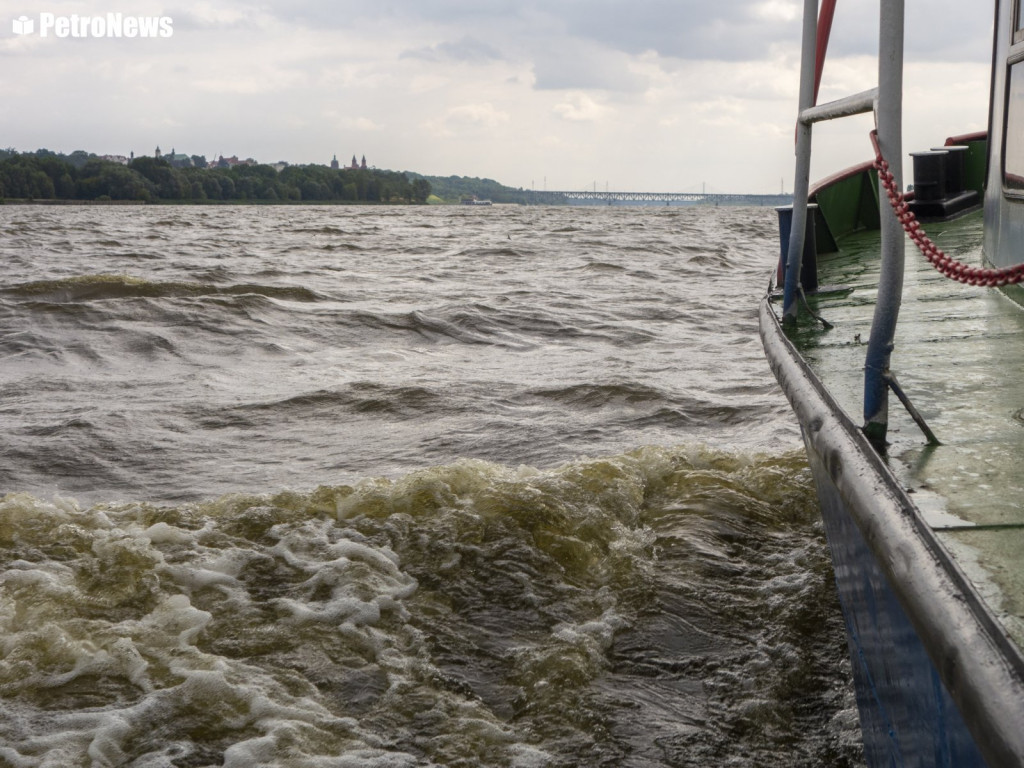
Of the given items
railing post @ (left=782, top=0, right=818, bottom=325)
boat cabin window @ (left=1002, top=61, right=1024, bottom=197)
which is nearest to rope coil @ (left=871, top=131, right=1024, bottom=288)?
railing post @ (left=782, top=0, right=818, bottom=325)

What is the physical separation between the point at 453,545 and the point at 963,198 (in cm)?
597

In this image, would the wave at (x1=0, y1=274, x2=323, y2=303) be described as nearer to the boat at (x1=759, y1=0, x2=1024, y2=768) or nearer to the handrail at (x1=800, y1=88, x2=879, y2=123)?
the boat at (x1=759, y1=0, x2=1024, y2=768)

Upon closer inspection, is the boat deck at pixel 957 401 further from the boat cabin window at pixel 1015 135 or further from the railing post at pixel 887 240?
the boat cabin window at pixel 1015 135

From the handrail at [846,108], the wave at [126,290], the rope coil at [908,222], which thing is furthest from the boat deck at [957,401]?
the wave at [126,290]

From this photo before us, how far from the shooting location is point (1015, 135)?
4.01 meters

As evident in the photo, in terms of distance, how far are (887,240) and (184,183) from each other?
406 ft

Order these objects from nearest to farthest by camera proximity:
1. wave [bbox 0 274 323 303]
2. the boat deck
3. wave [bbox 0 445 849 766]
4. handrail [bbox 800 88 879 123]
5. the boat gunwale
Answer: the boat gunwale < the boat deck < handrail [bbox 800 88 879 123] < wave [bbox 0 445 849 766] < wave [bbox 0 274 323 303]

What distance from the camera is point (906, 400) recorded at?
7.48 feet

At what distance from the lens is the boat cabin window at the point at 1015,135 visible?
3.82 m

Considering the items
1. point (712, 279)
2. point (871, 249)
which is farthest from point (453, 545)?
point (712, 279)

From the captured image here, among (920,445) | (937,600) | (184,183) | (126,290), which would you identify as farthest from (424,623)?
→ (184,183)

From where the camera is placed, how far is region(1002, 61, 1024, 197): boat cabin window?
3.82 metres

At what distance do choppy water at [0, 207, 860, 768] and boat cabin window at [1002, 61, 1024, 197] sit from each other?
1.64 m

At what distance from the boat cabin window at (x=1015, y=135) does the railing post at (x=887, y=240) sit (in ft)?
6.41
